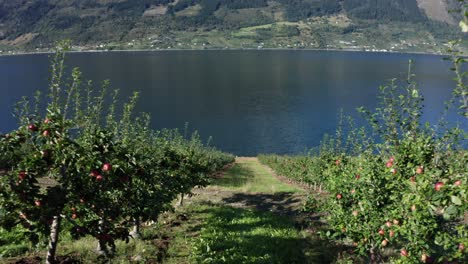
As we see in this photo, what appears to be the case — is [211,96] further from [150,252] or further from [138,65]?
[150,252]

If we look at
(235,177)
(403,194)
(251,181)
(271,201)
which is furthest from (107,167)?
(235,177)

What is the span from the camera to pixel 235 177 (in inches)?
1635

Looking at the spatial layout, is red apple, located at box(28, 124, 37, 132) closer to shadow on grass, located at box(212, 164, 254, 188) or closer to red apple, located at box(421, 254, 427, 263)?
red apple, located at box(421, 254, 427, 263)

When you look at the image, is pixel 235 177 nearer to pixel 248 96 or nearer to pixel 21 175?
pixel 21 175

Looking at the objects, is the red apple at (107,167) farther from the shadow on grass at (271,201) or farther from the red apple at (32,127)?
the shadow on grass at (271,201)

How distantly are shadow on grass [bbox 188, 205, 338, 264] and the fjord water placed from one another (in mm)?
62471

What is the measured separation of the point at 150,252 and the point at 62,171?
216 inches

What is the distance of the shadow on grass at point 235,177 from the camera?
3656 centimetres

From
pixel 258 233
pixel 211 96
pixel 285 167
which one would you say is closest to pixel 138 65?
pixel 211 96

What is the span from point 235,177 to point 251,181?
9.53 feet

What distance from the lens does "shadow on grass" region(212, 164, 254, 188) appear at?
3656cm

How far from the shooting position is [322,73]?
179 metres

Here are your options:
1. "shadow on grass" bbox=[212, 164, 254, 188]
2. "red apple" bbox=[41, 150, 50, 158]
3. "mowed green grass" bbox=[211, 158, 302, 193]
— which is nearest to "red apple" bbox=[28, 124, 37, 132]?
"red apple" bbox=[41, 150, 50, 158]

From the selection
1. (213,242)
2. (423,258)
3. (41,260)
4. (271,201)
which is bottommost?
(271,201)
